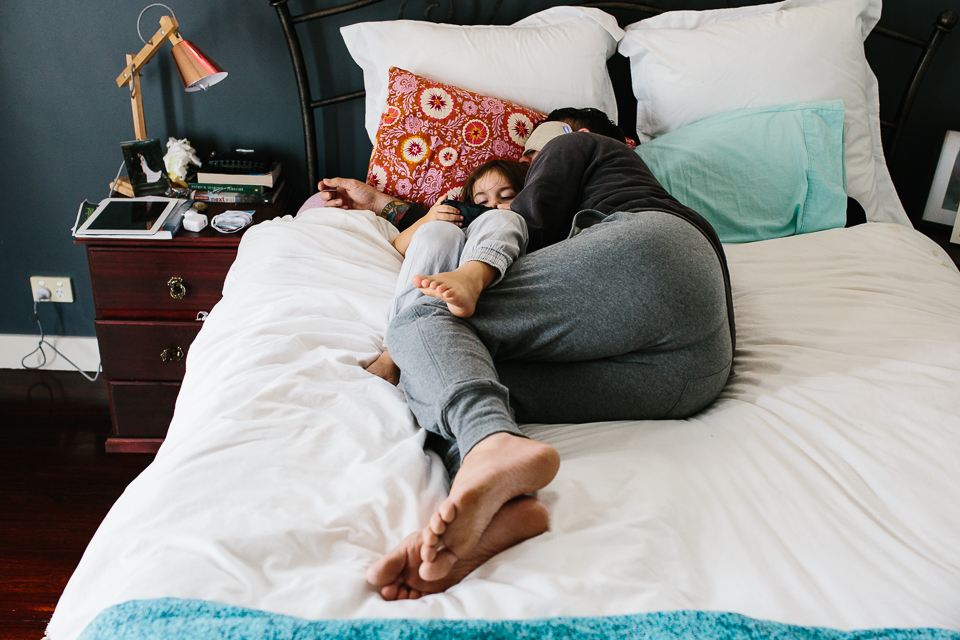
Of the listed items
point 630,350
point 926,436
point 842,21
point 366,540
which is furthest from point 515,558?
point 842,21

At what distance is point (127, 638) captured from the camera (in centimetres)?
62

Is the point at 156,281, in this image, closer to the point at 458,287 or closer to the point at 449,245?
the point at 449,245

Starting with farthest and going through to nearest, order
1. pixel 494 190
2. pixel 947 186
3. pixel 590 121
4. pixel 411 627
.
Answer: pixel 947 186, pixel 590 121, pixel 494 190, pixel 411 627

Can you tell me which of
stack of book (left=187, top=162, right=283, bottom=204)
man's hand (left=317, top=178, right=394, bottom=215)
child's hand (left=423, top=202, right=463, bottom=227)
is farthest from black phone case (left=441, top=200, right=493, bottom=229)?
stack of book (left=187, top=162, right=283, bottom=204)

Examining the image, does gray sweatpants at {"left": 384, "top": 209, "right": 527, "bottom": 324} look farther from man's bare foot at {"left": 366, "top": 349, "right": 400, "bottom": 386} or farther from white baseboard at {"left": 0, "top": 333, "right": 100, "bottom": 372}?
white baseboard at {"left": 0, "top": 333, "right": 100, "bottom": 372}

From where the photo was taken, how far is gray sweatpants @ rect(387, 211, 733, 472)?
984mm

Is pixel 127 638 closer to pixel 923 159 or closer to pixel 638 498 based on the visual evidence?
pixel 638 498

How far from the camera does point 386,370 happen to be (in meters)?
1.14

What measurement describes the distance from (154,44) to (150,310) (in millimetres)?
697

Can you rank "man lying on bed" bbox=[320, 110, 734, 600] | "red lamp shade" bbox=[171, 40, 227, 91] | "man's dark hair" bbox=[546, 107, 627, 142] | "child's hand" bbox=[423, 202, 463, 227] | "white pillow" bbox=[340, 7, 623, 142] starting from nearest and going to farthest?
"man lying on bed" bbox=[320, 110, 734, 600] < "child's hand" bbox=[423, 202, 463, 227] < "man's dark hair" bbox=[546, 107, 627, 142] < "red lamp shade" bbox=[171, 40, 227, 91] < "white pillow" bbox=[340, 7, 623, 142]

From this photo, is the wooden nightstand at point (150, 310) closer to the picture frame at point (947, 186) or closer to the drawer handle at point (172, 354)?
the drawer handle at point (172, 354)

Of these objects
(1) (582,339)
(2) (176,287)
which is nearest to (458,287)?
(1) (582,339)

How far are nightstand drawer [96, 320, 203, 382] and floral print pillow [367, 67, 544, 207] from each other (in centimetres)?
A: 67

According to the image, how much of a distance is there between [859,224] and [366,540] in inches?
62.1
